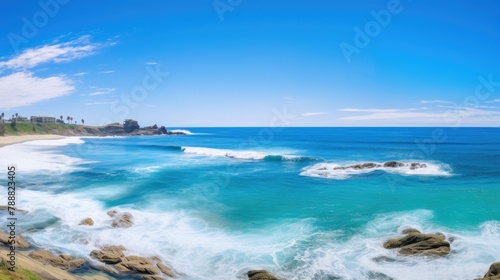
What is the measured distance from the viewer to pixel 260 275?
52.4ft

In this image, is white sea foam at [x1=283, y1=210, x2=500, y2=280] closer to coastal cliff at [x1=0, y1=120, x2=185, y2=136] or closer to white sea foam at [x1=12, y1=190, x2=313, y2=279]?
white sea foam at [x1=12, y1=190, x2=313, y2=279]

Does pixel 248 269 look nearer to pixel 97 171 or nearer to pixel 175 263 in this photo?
pixel 175 263

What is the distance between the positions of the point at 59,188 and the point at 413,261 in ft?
113

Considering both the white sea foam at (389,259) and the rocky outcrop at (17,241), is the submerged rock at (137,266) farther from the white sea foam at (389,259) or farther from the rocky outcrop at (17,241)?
the white sea foam at (389,259)

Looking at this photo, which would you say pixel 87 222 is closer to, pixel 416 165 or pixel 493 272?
pixel 493 272

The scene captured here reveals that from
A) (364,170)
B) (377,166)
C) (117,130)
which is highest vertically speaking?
(117,130)

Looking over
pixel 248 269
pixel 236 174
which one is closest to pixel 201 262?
pixel 248 269

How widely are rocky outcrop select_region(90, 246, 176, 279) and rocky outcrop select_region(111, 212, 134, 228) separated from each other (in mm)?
4955

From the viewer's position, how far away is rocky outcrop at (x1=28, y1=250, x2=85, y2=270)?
16.5 metres

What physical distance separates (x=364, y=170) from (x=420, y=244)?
94.3 ft

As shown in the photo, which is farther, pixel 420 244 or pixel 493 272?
pixel 420 244

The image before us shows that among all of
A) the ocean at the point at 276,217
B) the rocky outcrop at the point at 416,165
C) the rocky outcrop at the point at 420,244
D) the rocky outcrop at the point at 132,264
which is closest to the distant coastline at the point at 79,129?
the ocean at the point at 276,217

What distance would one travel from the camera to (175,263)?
1798 cm

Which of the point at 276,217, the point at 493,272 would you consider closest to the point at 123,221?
the point at 276,217
